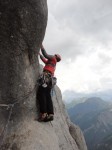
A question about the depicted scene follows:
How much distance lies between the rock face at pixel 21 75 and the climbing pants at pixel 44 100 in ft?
0.99

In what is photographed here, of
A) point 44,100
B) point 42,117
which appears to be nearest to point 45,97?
point 44,100

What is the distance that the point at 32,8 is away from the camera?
12.4 meters

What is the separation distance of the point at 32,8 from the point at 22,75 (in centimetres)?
358

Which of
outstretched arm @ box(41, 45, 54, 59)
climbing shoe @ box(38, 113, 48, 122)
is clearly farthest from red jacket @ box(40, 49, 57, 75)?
climbing shoe @ box(38, 113, 48, 122)

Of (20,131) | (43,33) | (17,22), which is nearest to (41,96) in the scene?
(20,131)

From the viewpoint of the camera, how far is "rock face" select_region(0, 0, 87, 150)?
40.1 feet

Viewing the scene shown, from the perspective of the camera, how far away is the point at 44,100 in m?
14.8

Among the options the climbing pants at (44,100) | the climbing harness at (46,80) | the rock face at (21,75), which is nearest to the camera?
the rock face at (21,75)

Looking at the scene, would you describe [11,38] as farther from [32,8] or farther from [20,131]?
[20,131]

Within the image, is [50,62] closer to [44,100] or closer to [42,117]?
[44,100]

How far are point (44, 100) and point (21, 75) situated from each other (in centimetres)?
216

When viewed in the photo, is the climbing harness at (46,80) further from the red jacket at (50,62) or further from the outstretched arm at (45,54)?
the outstretched arm at (45,54)

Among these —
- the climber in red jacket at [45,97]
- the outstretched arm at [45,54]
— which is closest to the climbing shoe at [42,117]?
the climber in red jacket at [45,97]

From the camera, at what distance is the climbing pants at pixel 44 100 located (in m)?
14.8
